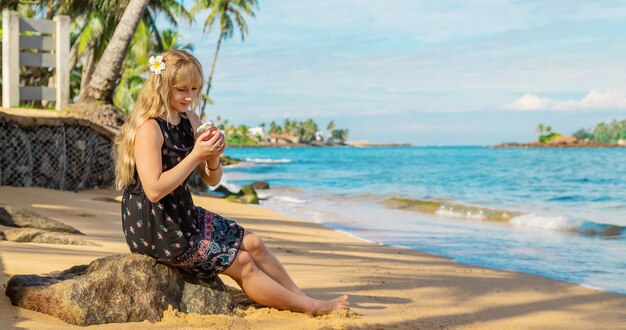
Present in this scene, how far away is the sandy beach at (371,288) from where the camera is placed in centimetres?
423

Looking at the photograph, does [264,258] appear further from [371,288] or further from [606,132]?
[606,132]

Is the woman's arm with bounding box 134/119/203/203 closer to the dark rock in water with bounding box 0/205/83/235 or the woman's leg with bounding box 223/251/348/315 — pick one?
the woman's leg with bounding box 223/251/348/315

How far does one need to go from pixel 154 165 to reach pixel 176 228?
0.40 meters

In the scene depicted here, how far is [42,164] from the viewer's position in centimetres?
1121

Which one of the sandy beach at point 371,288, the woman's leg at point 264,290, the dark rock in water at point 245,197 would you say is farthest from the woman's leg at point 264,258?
the dark rock in water at point 245,197

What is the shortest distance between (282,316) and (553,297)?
147 inches

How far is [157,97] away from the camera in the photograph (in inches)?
159

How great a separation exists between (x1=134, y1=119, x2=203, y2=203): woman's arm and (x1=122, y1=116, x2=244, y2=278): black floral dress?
0.12 metres

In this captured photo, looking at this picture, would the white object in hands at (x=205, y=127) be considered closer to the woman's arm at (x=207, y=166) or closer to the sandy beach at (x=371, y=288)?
the woman's arm at (x=207, y=166)

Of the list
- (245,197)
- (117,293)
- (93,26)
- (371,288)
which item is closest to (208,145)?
(117,293)

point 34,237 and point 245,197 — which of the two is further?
point 245,197

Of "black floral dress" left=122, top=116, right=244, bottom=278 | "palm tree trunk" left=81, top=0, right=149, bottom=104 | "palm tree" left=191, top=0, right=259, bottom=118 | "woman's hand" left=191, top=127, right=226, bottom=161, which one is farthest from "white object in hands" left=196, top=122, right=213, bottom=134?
"palm tree" left=191, top=0, right=259, bottom=118

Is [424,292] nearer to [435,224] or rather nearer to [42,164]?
[42,164]

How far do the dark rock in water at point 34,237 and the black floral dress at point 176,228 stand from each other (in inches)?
102
